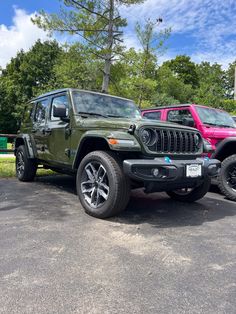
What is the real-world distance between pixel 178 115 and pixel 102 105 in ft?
7.60

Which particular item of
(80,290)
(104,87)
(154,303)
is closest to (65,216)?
(80,290)

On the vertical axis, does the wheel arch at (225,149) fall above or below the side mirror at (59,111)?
below

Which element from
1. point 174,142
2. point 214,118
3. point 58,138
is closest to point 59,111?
point 58,138

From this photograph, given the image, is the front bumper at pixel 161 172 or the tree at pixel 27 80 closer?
the front bumper at pixel 161 172

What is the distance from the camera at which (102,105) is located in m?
5.17

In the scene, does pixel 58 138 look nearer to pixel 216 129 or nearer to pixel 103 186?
pixel 103 186

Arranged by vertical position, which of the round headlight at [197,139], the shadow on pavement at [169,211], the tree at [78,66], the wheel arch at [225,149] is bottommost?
the shadow on pavement at [169,211]

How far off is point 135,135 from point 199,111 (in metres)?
3.23

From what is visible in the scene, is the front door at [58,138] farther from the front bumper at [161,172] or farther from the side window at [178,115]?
the side window at [178,115]

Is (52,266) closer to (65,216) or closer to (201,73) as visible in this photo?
(65,216)

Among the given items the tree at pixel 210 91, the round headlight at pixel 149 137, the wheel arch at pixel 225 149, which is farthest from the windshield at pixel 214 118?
the tree at pixel 210 91

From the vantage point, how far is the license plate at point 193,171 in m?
3.85

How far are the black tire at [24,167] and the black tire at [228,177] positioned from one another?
3978mm

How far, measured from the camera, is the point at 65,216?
13.3ft
